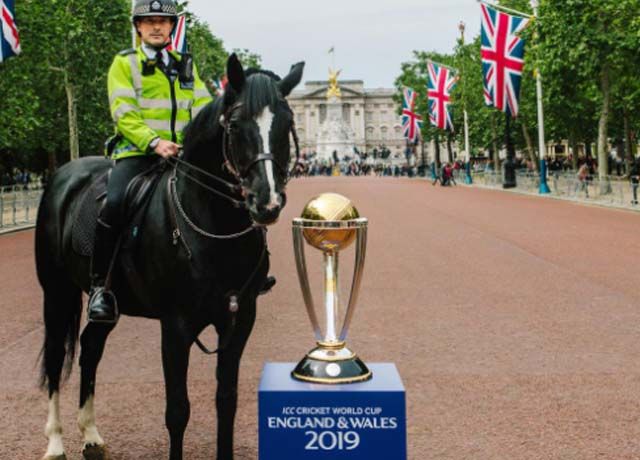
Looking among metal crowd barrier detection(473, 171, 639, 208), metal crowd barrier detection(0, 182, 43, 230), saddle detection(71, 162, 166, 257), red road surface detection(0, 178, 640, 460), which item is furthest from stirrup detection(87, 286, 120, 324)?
metal crowd barrier detection(473, 171, 639, 208)

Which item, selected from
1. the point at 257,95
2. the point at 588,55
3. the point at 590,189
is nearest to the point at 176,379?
the point at 257,95

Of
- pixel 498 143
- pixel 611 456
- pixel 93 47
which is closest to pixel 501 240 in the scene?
pixel 611 456

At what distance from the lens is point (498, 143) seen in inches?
2672

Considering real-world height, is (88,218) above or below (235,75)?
below

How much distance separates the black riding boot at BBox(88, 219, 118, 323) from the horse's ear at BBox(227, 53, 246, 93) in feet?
4.20

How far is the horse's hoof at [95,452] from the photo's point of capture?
17.0 feet

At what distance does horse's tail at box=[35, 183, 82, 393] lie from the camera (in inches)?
220

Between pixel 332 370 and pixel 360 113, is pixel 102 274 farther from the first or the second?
pixel 360 113

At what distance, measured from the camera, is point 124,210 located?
4.74m

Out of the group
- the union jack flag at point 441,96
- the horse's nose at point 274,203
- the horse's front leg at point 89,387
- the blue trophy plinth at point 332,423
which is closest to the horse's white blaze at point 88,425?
the horse's front leg at point 89,387

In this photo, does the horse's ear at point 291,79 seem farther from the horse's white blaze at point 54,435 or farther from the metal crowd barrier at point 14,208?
the metal crowd barrier at point 14,208

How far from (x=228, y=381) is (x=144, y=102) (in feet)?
5.54

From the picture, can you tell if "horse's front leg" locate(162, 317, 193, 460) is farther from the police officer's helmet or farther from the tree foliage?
the tree foliage

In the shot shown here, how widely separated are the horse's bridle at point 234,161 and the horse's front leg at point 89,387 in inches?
71.9
